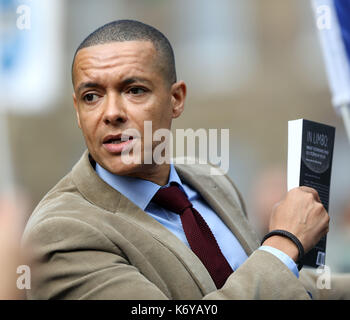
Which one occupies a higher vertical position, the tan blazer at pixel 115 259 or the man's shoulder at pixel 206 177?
the man's shoulder at pixel 206 177

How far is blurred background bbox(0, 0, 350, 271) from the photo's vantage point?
10.9 m

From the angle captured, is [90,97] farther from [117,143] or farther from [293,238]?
[293,238]

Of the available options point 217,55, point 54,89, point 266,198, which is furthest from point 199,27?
point 266,198

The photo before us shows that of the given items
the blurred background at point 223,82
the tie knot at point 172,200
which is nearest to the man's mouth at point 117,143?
the tie knot at point 172,200

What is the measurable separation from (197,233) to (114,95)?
2.21 ft

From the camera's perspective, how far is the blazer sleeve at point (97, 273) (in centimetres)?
231

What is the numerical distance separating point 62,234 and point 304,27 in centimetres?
942

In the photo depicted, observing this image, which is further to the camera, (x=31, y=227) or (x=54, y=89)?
(x=54, y=89)

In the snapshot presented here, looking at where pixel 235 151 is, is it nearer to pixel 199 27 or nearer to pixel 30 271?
pixel 199 27

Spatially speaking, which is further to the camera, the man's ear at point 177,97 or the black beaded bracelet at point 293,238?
the man's ear at point 177,97

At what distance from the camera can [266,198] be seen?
259 inches

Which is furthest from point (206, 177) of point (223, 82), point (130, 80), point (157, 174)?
point (223, 82)

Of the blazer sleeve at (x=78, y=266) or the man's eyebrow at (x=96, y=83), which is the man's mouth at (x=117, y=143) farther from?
the blazer sleeve at (x=78, y=266)

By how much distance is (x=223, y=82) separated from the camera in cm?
1133
